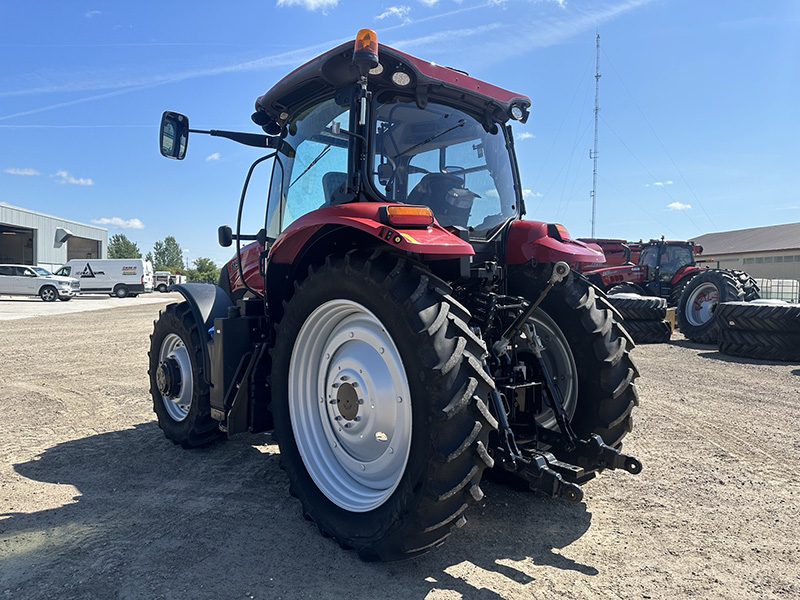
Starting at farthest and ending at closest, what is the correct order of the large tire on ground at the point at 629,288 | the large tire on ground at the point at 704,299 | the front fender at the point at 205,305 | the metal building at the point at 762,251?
the metal building at the point at 762,251 < the large tire on ground at the point at 629,288 < the large tire on ground at the point at 704,299 < the front fender at the point at 205,305

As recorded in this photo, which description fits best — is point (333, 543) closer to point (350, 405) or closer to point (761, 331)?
point (350, 405)

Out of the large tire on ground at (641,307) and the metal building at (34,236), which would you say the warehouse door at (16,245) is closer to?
the metal building at (34,236)

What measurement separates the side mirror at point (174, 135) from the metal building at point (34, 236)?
46.4 meters

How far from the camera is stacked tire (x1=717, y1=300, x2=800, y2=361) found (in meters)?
9.18

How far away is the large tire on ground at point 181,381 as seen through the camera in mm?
4109

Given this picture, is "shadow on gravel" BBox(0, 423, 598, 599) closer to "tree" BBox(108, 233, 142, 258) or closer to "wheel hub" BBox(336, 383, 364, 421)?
"wheel hub" BBox(336, 383, 364, 421)

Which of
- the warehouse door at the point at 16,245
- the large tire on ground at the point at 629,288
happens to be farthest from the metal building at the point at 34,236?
the large tire on ground at the point at 629,288

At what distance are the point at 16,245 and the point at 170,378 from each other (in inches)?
2149

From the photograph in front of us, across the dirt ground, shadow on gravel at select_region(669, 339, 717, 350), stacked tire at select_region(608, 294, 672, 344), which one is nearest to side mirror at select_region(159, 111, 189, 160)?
the dirt ground

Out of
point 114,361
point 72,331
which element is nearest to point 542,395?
point 114,361

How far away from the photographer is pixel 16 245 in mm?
47781

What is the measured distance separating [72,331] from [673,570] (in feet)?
48.0

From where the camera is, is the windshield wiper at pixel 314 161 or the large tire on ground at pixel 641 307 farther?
the large tire on ground at pixel 641 307

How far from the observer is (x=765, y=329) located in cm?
939
